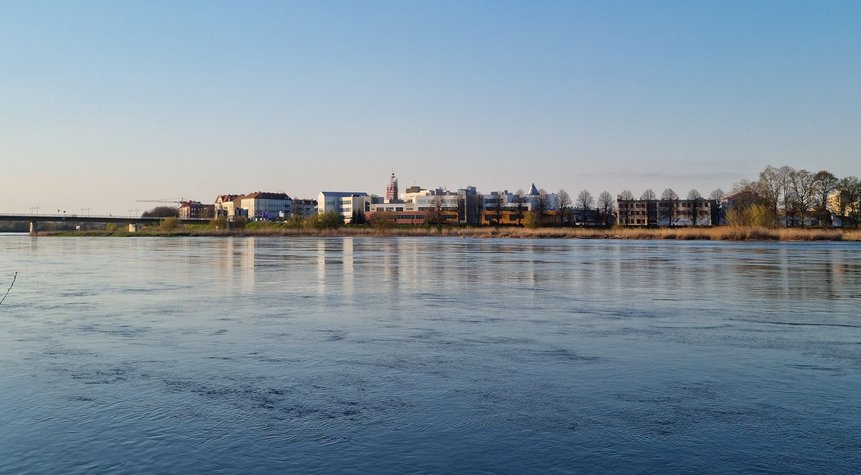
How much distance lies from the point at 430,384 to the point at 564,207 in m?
124

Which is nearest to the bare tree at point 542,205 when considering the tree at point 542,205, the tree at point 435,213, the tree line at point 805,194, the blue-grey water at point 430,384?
the tree at point 542,205

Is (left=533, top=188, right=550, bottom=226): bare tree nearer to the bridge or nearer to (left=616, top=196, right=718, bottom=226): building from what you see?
(left=616, top=196, right=718, bottom=226): building

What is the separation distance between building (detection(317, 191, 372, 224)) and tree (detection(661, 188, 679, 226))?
66361 millimetres

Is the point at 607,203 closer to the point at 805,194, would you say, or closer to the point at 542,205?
the point at 542,205

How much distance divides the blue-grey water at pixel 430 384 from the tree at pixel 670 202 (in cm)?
10847

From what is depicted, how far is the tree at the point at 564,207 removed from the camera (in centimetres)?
12658

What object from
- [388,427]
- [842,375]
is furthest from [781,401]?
[388,427]

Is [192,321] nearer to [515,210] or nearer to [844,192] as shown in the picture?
[844,192]

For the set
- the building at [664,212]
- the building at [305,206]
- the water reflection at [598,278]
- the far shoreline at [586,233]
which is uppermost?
the building at [305,206]

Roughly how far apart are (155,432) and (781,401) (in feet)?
18.7

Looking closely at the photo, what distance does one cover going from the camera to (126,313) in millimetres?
13461

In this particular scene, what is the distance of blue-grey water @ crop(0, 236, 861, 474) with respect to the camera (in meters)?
5.33

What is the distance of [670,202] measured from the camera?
12181 cm

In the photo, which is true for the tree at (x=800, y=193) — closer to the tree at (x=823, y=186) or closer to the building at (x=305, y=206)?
the tree at (x=823, y=186)
